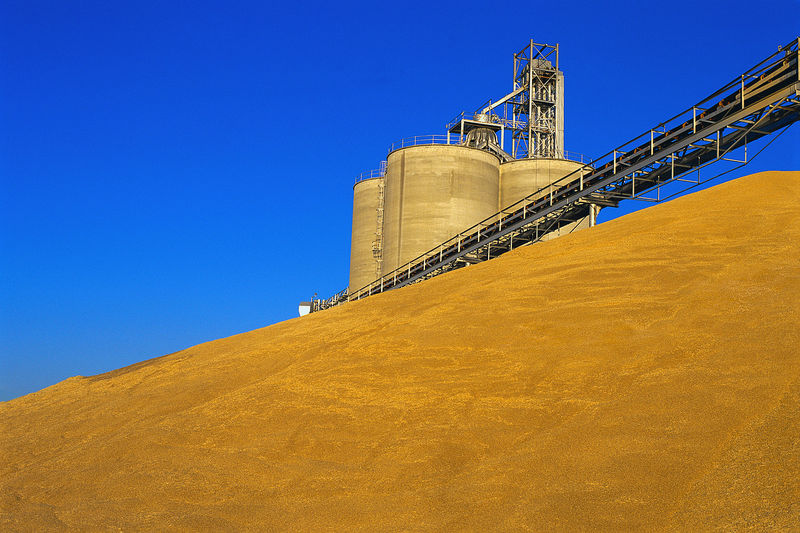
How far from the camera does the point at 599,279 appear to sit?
518 inches

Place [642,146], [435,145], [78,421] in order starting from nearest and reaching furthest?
[78,421], [642,146], [435,145]

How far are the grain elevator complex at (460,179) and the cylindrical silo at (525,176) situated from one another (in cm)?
7

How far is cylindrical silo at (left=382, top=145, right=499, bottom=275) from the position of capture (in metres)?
41.2

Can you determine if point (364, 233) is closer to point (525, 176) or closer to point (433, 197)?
point (433, 197)

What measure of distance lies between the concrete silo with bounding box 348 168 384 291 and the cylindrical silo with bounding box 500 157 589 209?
9537mm

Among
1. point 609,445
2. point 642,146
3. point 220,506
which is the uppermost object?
point 642,146

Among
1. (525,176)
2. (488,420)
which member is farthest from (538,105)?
(488,420)

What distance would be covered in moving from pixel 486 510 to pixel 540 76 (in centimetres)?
5124

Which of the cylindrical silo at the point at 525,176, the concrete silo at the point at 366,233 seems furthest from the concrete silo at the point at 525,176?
the concrete silo at the point at 366,233

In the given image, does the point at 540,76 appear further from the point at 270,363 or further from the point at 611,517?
the point at 611,517

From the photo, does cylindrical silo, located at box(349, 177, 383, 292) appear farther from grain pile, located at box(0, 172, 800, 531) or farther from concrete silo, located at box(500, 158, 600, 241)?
grain pile, located at box(0, 172, 800, 531)

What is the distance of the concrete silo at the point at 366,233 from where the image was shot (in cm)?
4822

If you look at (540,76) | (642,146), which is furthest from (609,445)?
(540,76)

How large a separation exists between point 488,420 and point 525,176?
38.4m
